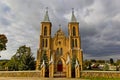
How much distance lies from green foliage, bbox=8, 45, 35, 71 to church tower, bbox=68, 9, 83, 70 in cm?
1483

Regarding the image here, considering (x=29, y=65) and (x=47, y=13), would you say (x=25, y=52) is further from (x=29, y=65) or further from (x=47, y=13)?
(x=47, y=13)

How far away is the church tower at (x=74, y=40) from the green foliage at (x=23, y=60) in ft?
48.7

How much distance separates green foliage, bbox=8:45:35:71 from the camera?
40.5m

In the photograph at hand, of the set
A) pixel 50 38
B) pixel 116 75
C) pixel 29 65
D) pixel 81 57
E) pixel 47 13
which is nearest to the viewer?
pixel 116 75

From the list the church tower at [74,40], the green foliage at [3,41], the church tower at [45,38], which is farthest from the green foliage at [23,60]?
the church tower at [74,40]

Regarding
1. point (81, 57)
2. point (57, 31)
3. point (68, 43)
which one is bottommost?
point (81, 57)

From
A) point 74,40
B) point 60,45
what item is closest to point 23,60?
point 60,45

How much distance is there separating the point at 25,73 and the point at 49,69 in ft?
16.1

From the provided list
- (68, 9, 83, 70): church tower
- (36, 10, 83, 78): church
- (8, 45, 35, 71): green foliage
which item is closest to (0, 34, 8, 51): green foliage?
(8, 45, 35, 71): green foliage

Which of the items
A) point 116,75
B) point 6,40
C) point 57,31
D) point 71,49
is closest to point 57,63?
point 71,49

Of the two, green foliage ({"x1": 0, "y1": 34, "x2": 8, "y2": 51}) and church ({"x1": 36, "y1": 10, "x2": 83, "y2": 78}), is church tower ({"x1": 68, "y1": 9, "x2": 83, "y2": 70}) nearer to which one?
church ({"x1": 36, "y1": 10, "x2": 83, "y2": 78})

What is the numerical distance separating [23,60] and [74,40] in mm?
20650

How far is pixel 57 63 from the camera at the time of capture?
51938mm

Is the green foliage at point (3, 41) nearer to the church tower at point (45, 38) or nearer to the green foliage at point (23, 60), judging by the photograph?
the green foliage at point (23, 60)
